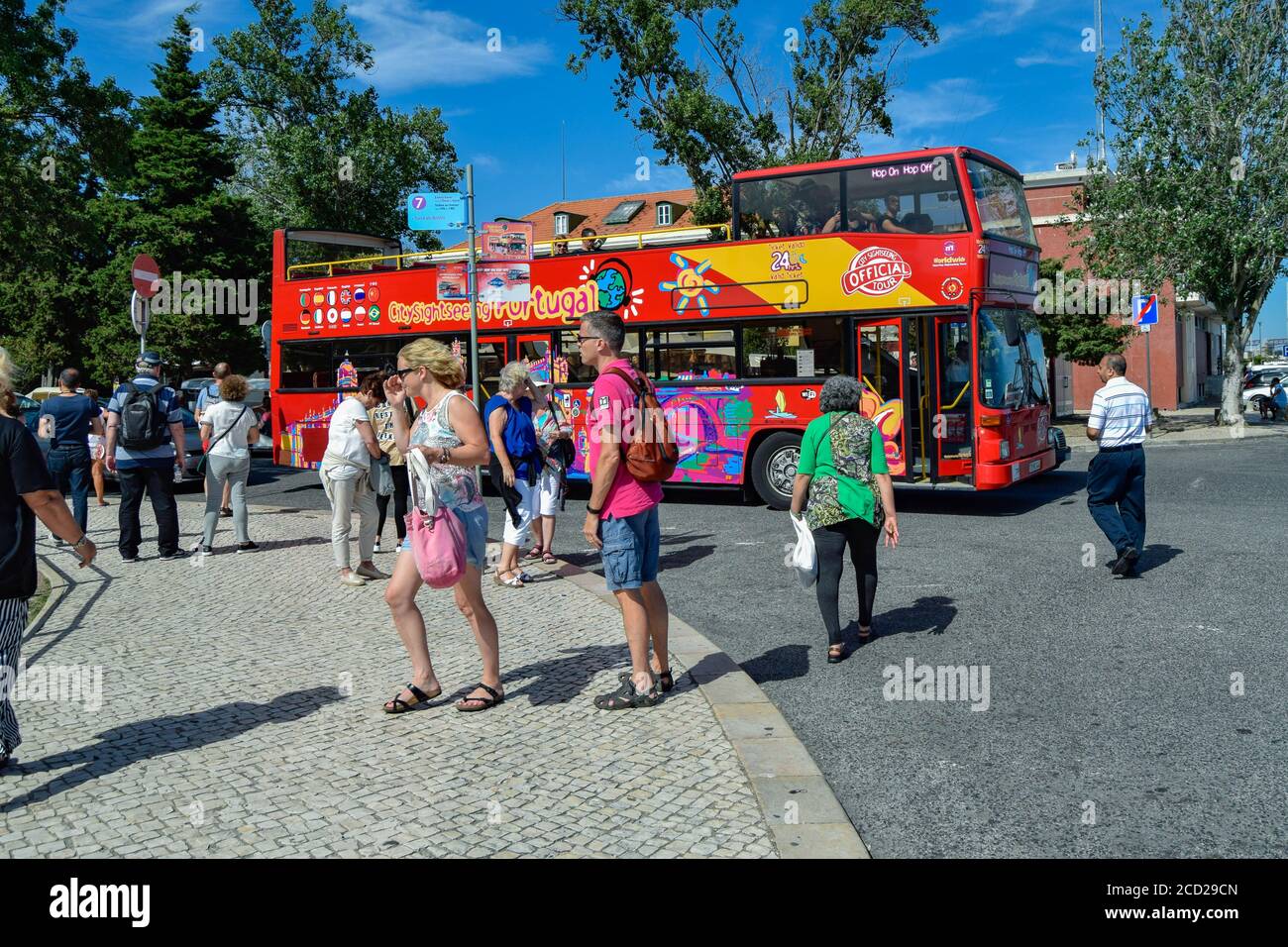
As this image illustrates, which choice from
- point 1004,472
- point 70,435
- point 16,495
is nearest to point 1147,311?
point 1004,472

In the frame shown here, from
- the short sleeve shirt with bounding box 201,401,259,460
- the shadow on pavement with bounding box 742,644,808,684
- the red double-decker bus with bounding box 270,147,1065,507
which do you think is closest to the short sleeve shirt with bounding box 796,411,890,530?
the shadow on pavement with bounding box 742,644,808,684

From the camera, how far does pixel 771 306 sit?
42.3 feet

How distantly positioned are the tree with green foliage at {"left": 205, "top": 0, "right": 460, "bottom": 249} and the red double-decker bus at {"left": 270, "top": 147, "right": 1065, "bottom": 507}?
18.4m

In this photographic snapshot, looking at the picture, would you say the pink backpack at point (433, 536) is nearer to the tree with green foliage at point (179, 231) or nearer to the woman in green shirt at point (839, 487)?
the woman in green shirt at point (839, 487)

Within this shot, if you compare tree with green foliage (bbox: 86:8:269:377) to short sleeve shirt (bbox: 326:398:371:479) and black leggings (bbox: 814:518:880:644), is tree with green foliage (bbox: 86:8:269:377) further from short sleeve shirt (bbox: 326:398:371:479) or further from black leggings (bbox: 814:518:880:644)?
black leggings (bbox: 814:518:880:644)

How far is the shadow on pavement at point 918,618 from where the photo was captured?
710 centimetres

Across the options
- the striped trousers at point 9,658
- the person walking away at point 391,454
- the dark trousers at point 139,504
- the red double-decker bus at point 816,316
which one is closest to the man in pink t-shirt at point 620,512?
the striped trousers at point 9,658

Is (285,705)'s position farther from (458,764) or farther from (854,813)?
(854,813)

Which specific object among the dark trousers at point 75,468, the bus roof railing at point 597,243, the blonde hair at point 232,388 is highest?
the bus roof railing at point 597,243

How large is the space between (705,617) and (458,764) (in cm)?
327

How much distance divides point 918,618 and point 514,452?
332 centimetres

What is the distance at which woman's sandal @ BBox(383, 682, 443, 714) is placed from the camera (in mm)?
5344

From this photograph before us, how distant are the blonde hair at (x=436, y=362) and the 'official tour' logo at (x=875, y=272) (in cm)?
786
